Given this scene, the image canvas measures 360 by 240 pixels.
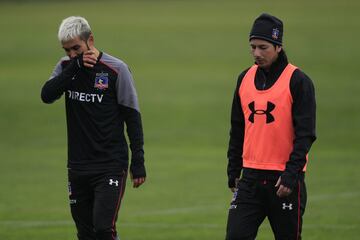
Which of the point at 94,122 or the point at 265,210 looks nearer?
the point at 265,210

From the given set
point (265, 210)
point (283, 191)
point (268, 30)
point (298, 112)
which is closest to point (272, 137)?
point (298, 112)

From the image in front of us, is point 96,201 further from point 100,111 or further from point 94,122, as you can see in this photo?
point 100,111

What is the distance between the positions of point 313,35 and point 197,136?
1042 inches

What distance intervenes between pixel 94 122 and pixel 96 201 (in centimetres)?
73

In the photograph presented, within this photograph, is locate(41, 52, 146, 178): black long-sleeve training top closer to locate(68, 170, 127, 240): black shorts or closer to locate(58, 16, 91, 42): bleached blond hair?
locate(68, 170, 127, 240): black shorts

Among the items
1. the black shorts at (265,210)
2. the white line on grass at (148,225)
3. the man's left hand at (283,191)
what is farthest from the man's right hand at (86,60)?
the white line on grass at (148,225)

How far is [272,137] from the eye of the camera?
8.64 metres

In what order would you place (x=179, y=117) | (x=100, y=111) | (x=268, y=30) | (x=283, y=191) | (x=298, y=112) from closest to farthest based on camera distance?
(x=283, y=191) → (x=298, y=112) → (x=268, y=30) → (x=100, y=111) → (x=179, y=117)

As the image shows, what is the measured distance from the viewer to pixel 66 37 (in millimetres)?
9297

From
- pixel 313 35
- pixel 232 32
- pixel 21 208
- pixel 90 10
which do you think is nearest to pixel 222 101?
pixel 21 208

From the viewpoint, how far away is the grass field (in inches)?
569

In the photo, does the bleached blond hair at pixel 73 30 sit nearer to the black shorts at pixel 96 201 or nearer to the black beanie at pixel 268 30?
the black shorts at pixel 96 201

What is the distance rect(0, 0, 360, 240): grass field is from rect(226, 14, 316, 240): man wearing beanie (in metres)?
4.21

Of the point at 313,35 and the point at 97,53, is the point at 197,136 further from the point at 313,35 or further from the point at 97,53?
the point at 313,35
